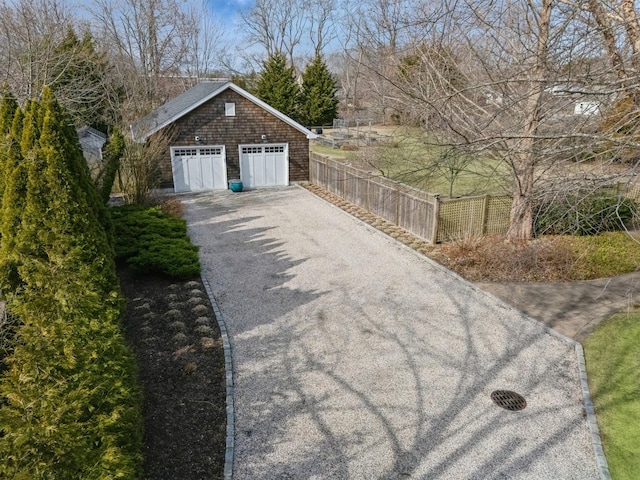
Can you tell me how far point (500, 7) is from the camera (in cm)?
816

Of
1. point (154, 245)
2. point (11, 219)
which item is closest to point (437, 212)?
point (154, 245)

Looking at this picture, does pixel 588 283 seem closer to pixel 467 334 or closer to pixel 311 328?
pixel 467 334

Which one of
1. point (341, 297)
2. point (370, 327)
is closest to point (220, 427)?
point (370, 327)

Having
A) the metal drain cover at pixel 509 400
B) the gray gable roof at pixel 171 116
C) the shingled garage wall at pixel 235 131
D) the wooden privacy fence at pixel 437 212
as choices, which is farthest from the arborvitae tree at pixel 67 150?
the shingled garage wall at pixel 235 131

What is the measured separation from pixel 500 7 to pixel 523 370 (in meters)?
6.37

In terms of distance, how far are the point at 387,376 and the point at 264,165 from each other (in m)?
15.6

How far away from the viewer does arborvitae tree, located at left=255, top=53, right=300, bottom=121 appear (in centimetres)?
3697

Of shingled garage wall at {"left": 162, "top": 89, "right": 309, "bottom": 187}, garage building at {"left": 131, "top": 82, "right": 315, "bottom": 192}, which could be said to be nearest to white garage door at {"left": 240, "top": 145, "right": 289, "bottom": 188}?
garage building at {"left": 131, "top": 82, "right": 315, "bottom": 192}

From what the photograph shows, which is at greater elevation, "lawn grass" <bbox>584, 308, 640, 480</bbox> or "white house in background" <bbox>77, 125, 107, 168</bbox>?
"white house in background" <bbox>77, 125, 107, 168</bbox>

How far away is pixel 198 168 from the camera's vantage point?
64.7ft

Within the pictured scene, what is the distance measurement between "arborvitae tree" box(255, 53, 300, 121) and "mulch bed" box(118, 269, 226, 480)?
30142 mm

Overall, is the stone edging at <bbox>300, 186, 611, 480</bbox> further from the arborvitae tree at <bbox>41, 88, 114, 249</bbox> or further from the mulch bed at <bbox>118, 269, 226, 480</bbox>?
the arborvitae tree at <bbox>41, 88, 114, 249</bbox>

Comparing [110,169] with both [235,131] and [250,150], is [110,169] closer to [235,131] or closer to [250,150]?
[235,131]

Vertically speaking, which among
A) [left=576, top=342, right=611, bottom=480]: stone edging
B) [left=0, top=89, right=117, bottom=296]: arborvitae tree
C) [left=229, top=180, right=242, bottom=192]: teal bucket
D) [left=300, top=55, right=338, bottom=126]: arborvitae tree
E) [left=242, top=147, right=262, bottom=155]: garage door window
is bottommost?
[left=576, top=342, right=611, bottom=480]: stone edging
